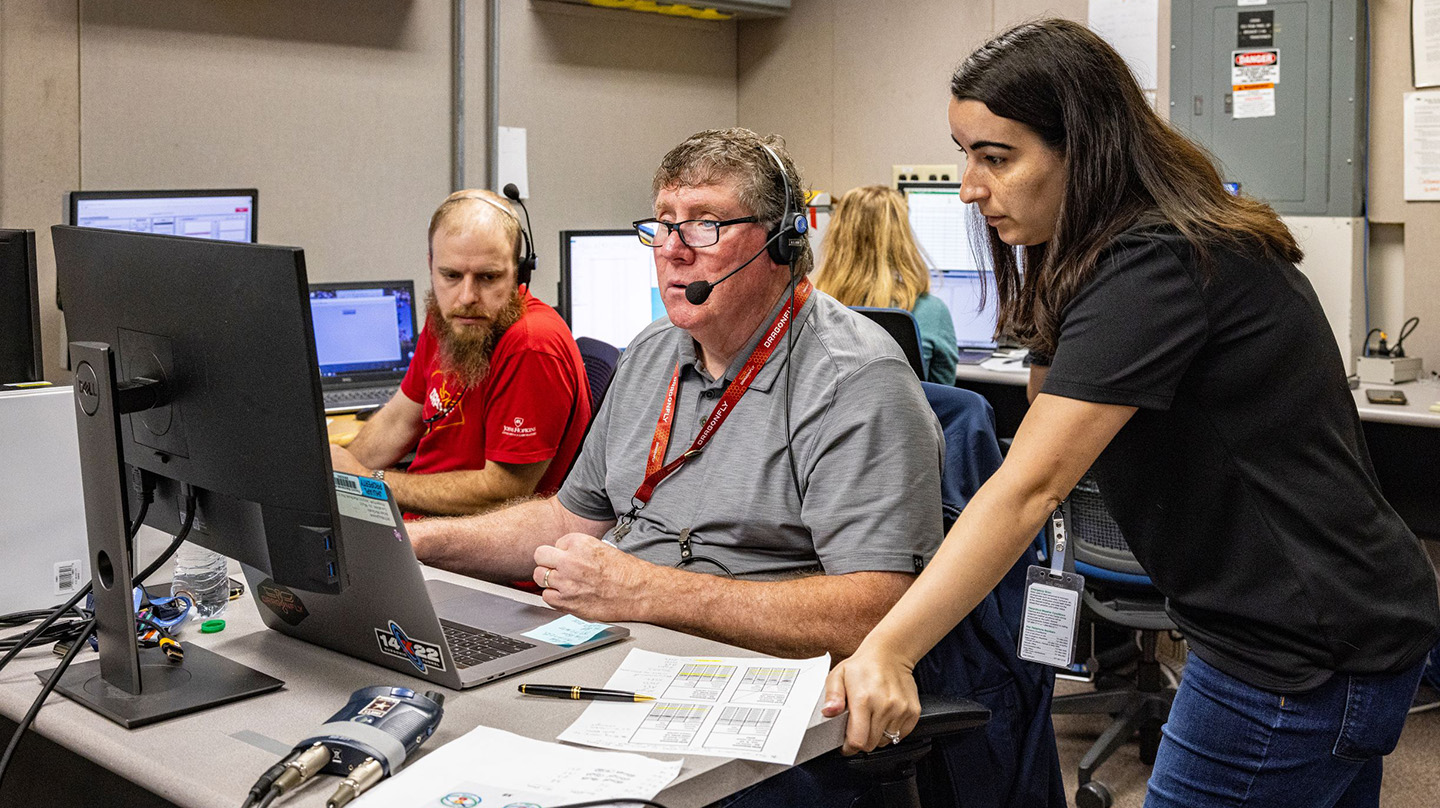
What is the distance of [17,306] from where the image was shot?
5.76ft

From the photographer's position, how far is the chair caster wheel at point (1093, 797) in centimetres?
264

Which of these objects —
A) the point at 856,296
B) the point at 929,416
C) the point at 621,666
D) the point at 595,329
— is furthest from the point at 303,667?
the point at 595,329

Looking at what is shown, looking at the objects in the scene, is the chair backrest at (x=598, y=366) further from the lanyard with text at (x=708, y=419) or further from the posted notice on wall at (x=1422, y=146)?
the posted notice on wall at (x=1422, y=146)

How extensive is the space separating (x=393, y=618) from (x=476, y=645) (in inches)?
5.9

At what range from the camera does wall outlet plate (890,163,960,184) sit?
15.7ft

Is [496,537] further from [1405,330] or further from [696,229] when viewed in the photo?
[1405,330]

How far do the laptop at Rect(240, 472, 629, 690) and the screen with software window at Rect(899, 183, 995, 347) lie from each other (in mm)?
3141

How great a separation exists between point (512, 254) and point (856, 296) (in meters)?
1.47

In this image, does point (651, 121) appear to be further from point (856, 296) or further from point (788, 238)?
point (788, 238)

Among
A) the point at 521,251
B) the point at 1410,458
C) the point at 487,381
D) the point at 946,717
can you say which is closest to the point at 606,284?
the point at 521,251

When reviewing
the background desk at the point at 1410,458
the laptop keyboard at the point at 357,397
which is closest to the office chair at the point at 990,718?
the background desk at the point at 1410,458

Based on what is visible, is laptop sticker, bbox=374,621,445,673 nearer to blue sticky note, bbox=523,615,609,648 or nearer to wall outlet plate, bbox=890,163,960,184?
blue sticky note, bbox=523,615,609,648

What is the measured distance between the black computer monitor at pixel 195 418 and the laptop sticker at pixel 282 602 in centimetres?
10

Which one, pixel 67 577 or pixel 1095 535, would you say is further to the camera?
pixel 1095 535
